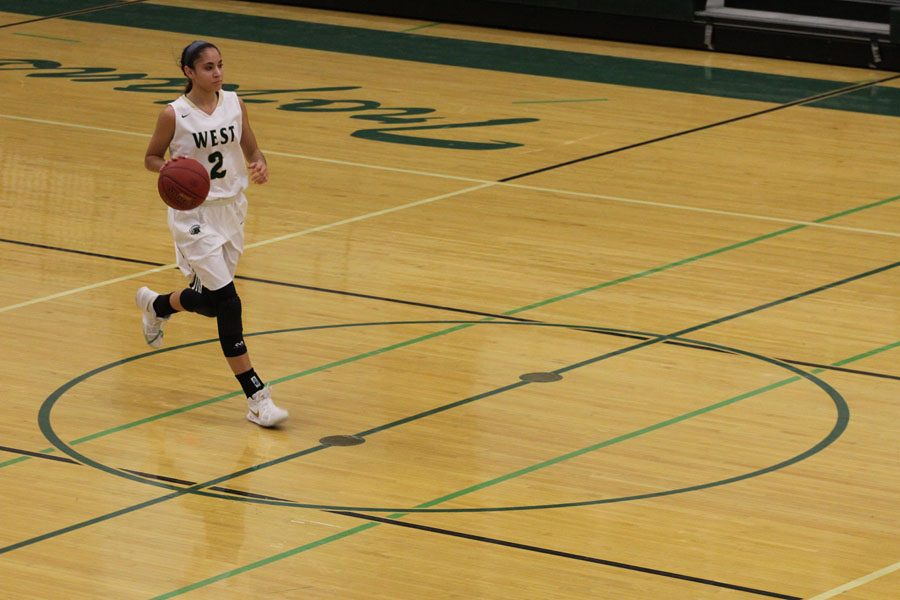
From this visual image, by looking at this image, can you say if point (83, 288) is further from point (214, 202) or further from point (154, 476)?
point (154, 476)

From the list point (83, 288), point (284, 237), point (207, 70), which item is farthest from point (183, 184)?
point (284, 237)

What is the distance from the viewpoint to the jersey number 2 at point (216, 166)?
7.44 meters

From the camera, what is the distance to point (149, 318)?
26.5ft

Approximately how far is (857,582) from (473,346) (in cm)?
294

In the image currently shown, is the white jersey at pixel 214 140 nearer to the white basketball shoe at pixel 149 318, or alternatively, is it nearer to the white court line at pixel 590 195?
the white basketball shoe at pixel 149 318

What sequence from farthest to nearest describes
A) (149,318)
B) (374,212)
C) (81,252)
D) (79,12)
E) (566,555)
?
(79,12)
(374,212)
(81,252)
(149,318)
(566,555)

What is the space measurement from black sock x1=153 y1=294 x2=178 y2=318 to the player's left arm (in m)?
0.72

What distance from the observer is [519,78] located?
15.4m

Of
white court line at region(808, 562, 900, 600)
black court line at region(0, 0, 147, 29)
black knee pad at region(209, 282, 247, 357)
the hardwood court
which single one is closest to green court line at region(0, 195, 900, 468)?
the hardwood court

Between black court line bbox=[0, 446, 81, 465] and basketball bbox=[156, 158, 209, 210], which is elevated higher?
basketball bbox=[156, 158, 209, 210]

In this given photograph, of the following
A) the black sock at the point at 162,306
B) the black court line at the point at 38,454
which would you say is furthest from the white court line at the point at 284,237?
the black court line at the point at 38,454

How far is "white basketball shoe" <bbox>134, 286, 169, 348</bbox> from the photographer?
8.01 meters

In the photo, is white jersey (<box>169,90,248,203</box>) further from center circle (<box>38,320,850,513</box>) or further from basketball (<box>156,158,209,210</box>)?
center circle (<box>38,320,850,513</box>)

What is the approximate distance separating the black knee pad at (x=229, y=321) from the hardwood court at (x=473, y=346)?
321mm
